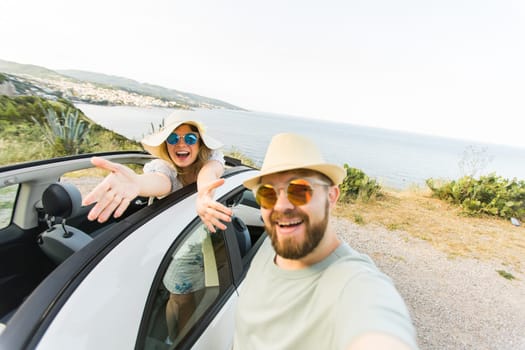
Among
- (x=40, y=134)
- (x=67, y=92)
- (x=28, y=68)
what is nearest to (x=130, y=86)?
(x=28, y=68)

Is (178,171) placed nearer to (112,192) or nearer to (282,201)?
(112,192)

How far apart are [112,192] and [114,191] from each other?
10 millimetres

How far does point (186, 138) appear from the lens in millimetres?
1832

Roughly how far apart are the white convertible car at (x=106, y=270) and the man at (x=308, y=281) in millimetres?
380

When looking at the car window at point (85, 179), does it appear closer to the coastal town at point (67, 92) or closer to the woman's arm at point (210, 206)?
the woman's arm at point (210, 206)

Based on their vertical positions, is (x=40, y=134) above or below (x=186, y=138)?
below

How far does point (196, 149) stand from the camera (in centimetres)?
191

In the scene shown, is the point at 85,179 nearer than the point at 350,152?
Yes

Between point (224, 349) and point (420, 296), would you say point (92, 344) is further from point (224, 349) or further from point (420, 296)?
point (420, 296)

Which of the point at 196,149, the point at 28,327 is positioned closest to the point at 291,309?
the point at 28,327

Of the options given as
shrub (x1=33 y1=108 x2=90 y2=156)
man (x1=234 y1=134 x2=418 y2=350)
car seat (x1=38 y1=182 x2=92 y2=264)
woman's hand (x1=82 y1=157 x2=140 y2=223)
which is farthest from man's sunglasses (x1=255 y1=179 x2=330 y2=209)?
shrub (x1=33 y1=108 x2=90 y2=156)

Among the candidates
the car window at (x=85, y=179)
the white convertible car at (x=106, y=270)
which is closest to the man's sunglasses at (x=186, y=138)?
the white convertible car at (x=106, y=270)

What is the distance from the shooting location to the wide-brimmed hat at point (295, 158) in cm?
114

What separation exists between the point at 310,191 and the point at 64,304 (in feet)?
3.15
